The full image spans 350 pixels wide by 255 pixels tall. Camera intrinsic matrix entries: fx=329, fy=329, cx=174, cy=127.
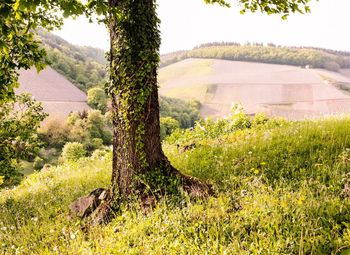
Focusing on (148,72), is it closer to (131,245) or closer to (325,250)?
(131,245)

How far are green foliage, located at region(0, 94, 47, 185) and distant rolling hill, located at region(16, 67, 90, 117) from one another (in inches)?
3403

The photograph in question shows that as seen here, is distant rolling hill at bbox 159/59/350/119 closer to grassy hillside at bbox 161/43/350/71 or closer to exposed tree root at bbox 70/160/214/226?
grassy hillside at bbox 161/43/350/71

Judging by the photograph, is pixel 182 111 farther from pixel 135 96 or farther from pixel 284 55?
pixel 135 96

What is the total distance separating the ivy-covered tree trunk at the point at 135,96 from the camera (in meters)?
6.97

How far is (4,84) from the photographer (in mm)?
8539

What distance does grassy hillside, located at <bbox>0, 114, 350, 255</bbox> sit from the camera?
4.88 m

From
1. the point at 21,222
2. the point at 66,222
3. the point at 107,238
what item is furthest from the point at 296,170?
the point at 21,222

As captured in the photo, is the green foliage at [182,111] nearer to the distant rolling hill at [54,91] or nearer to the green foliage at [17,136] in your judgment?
the distant rolling hill at [54,91]

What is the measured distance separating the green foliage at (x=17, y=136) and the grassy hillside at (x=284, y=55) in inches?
4638

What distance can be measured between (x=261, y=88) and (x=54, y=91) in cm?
6531

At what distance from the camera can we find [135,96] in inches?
275

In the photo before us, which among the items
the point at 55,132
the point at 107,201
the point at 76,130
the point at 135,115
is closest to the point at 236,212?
the point at 135,115

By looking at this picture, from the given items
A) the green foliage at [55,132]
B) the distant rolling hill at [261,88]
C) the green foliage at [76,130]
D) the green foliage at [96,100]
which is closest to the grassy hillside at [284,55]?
the distant rolling hill at [261,88]

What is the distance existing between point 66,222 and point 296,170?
5.28m
